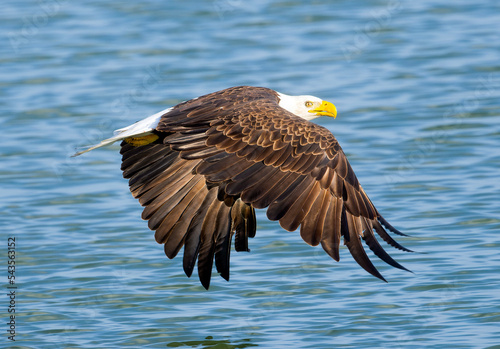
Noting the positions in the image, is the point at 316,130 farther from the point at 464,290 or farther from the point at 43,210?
the point at 43,210

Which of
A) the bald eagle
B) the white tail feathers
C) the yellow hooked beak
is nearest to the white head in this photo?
the yellow hooked beak

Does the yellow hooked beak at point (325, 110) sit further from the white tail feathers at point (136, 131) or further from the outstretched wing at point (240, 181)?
the white tail feathers at point (136, 131)

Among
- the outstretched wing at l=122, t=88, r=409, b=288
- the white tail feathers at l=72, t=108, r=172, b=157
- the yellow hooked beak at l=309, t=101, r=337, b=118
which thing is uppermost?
the yellow hooked beak at l=309, t=101, r=337, b=118

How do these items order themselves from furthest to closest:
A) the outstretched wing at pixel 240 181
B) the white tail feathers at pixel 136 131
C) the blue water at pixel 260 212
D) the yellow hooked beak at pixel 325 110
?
1. the yellow hooked beak at pixel 325 110
2. the blue water at pixel 260 212
3. the white tail feathers at pixel 136 131
4. the outstretched wing at pixel 240 181

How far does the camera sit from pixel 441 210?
9781 mm

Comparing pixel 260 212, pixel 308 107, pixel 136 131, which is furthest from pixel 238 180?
pixel 260 212

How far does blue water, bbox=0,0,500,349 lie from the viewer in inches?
308

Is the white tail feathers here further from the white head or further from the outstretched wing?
the white head

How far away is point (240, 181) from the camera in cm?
650

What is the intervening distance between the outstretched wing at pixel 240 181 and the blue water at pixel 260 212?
90 centimetres

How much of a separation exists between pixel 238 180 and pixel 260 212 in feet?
11.2

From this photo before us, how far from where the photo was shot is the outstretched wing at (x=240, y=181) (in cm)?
638

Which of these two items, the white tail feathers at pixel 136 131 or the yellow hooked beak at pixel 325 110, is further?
the yellow hooked beak at pixel 325 110

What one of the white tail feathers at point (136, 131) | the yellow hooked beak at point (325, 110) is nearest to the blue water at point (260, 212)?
the yellow hooked beak at point (325, 110)
